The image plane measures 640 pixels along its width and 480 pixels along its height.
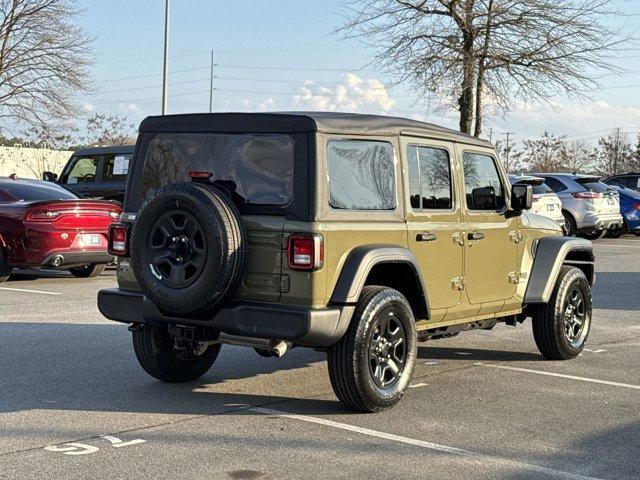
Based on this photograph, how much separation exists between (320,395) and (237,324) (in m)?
1.11

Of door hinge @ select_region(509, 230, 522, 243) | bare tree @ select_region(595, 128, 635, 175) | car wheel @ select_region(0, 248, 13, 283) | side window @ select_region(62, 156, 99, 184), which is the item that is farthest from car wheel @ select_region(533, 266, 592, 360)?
bare tree @ select_region(595, 128, 635, 175)

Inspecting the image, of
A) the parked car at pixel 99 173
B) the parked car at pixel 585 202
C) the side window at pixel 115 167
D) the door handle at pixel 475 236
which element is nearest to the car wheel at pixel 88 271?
the parked car at pixel 99 173

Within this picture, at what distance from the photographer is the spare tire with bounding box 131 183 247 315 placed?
5910 mm

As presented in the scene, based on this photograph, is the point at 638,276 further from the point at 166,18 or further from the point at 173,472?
the point at 166,18

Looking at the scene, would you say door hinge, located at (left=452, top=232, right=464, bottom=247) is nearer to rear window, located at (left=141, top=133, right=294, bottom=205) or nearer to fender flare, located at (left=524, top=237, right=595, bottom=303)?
fender flare, located at (left=524, top=237, right=595, bottom=303)

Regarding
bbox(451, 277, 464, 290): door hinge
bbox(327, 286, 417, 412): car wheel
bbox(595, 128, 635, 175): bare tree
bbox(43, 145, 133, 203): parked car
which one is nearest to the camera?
bbox(327, 286, 417, 412): car wheel

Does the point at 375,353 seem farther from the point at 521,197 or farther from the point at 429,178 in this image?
the point at 521,197

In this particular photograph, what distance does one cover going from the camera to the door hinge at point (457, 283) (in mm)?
7117

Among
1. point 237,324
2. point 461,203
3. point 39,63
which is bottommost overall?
point 237,324

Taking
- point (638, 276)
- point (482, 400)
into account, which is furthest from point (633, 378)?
point (638, 276)

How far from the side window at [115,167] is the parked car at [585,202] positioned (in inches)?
387

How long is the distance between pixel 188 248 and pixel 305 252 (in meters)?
0.75

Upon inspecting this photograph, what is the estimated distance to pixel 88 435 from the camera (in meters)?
5.62

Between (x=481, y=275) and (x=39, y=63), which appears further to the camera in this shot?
(x=39, y=63)
